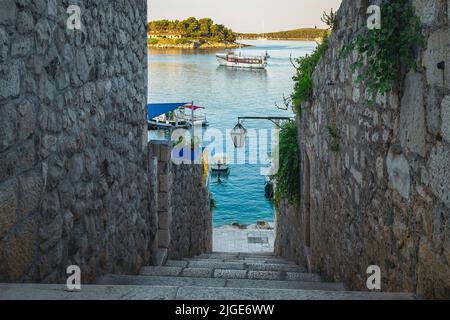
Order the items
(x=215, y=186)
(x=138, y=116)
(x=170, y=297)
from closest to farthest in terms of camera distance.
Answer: (x=170, y=297)
(x=138, y=116)
(x=215, y=186)

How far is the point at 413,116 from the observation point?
2576 millimetres

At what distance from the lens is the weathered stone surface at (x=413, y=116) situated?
246 cm

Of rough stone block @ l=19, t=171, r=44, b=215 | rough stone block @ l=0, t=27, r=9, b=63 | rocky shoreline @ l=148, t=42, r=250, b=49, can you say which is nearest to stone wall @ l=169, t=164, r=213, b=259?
rough stone block @ l=19, t=171, r=44, b=215

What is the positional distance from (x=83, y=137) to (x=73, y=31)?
27.6 inches

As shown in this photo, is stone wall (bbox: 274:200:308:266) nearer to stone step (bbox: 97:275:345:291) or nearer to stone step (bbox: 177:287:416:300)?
stone step (bbox: 97:275:345:291)

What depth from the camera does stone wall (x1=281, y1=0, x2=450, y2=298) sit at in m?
2.24

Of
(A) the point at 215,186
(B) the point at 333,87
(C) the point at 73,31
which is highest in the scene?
(C) the point at 73,31

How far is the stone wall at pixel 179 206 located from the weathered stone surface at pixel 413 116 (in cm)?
395

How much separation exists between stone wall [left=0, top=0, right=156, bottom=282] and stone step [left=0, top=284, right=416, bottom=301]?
184mm

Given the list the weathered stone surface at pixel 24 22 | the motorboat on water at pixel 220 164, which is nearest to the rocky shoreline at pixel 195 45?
the motorboat on water at pixel 220 164
